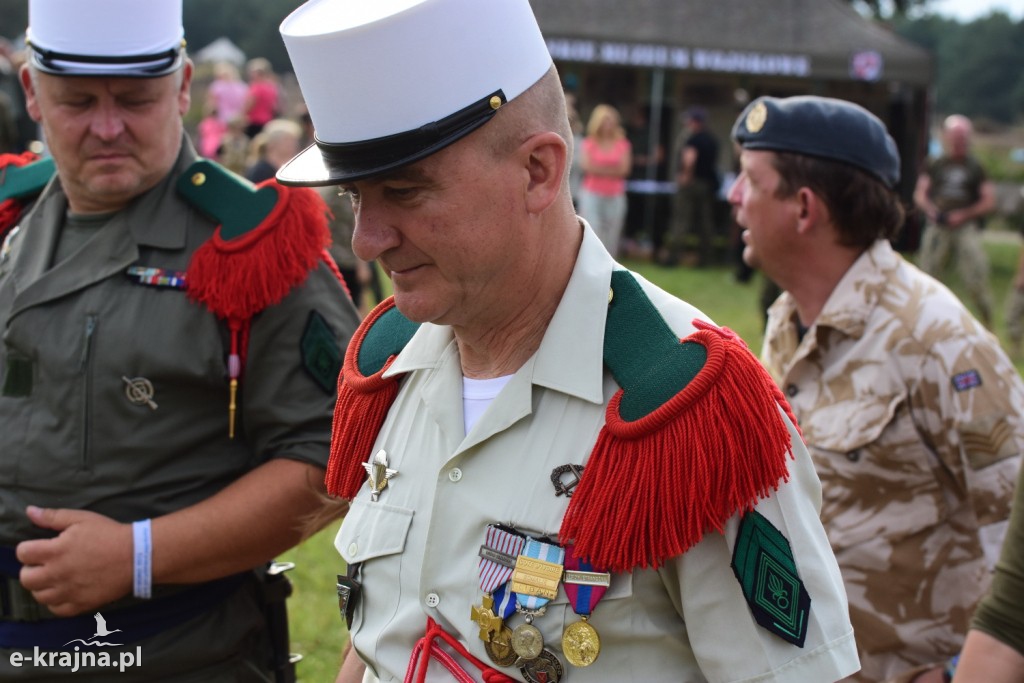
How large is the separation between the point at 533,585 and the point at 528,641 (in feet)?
0.31

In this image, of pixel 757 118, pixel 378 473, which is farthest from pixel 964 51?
pixel 378 473

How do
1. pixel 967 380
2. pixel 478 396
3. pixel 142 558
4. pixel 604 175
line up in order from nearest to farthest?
pixel 478 396 < pixel 142 558 < pixel 967 380 < pixel 604 175

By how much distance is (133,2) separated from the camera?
269cm

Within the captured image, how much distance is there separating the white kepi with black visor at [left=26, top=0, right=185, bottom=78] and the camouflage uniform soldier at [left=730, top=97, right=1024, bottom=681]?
5.49 ft

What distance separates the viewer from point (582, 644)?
5.69ft

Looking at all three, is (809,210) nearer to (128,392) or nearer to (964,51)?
(128,392)

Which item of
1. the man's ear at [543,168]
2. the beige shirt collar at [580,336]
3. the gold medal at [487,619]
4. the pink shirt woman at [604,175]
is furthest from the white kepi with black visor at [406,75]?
the pink shirt woman at [604,175]

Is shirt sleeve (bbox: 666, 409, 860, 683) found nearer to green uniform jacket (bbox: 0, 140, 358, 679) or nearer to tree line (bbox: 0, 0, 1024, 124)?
green uniform jacket (bbox: 0, 140, 358, 679)

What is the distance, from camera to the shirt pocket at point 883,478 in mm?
2947

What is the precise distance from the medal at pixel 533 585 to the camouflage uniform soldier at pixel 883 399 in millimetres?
1464

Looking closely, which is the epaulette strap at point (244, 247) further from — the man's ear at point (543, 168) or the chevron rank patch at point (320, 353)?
the man's ear at point (543, 168)

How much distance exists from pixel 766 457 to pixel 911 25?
8104cm

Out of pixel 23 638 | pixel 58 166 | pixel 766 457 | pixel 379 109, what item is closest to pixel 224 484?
pixel 23 638

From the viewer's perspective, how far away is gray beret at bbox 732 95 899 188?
3197 millimetres
